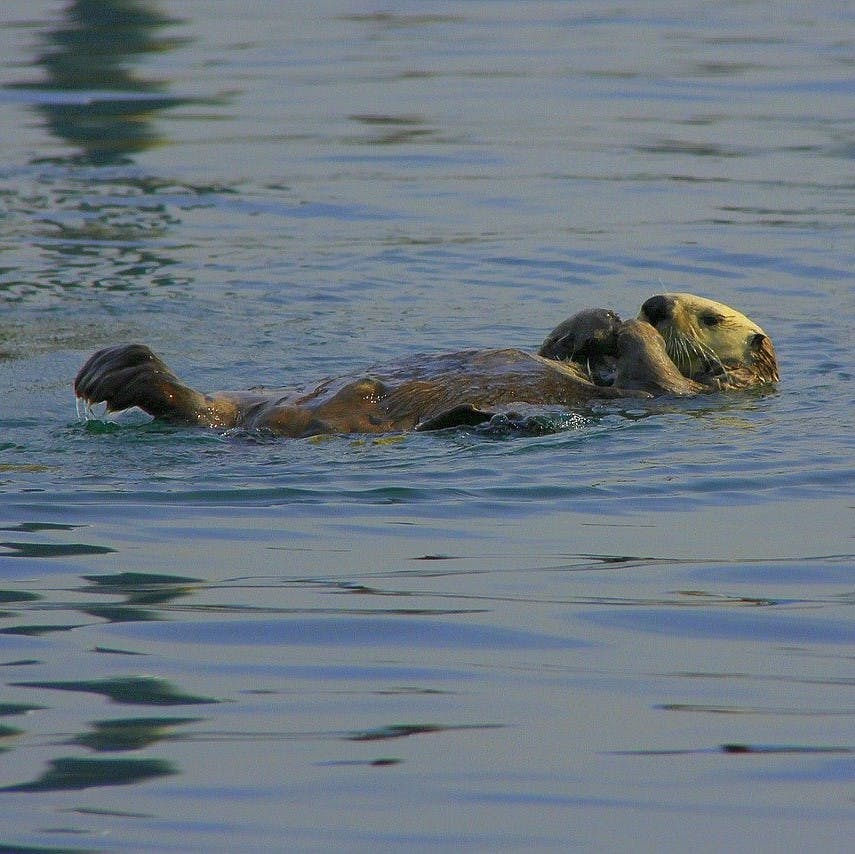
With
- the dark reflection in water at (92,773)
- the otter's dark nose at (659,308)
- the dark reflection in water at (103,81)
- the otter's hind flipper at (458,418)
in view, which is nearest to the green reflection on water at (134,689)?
the dark reflection in water at (92,773)

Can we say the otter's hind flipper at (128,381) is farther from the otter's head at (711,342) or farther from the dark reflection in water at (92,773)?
the dark reflection in water at (92,773)

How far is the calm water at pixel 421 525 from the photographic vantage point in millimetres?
2930

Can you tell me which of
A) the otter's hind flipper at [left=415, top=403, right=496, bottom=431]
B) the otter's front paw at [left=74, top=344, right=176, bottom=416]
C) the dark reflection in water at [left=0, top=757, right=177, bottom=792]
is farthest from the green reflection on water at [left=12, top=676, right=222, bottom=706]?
the otter's hind flipper at [left=415, top=403, right=496, bottom=431]

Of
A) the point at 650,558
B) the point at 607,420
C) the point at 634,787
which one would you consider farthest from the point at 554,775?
the point at 607,420

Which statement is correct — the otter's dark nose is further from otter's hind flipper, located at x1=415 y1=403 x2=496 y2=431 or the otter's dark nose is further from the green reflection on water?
the green reflection on water

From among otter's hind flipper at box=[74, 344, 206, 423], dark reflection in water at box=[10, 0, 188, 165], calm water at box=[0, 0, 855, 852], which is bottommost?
calm water at box=[0, 0, 855, 852]

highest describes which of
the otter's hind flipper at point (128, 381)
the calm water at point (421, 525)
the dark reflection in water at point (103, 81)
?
the dark reflection in water at point (103, 81)

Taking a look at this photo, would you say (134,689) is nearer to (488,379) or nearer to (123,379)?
(123,379)

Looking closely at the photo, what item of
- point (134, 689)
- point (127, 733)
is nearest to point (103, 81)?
point (134, 689)

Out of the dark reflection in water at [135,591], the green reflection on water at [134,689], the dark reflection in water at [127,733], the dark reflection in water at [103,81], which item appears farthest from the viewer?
the dark reflection in water at [103,81]

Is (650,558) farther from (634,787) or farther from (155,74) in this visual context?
(155,74)

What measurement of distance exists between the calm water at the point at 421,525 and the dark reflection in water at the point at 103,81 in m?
0.22

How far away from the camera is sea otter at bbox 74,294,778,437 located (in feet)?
17.9

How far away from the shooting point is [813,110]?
1307 centimetres
